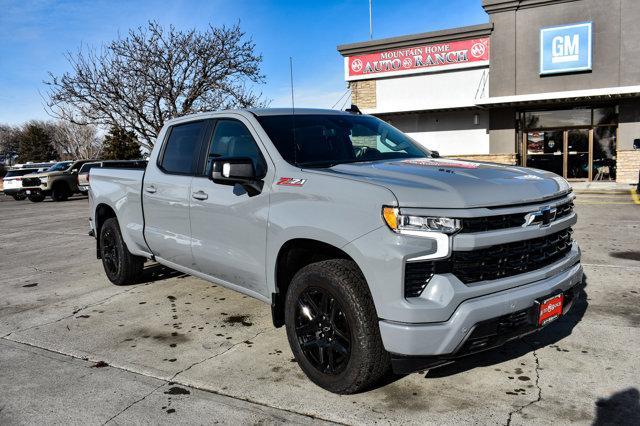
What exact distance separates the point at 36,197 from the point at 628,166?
24883 millimetres

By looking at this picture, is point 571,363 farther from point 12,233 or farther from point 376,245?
point 12,233

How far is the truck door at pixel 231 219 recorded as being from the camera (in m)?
3.71

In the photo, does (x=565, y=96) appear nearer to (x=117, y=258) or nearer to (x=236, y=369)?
(x=117, y=258)

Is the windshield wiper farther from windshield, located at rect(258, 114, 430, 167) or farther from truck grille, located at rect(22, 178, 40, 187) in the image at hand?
truck grille, located at rect(22, 178, 40, 187)

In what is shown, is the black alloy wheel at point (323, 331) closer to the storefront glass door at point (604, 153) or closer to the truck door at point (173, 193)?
the truck door at point (173, 193)

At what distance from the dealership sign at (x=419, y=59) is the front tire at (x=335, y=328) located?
66.9 feet

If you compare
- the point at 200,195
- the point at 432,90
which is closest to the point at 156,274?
the point at 200,195

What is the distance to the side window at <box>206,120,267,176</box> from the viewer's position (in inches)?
154

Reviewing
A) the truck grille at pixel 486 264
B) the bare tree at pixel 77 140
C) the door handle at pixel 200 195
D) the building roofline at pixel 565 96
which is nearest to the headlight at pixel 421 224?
the truck grille at pixel 486 264

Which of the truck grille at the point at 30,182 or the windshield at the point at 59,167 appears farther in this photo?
the windshield at the point at 59,167

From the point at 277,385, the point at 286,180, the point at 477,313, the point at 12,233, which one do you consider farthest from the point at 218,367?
the point at 12,233

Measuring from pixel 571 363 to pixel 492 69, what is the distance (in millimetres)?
19679

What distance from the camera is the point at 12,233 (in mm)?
11758

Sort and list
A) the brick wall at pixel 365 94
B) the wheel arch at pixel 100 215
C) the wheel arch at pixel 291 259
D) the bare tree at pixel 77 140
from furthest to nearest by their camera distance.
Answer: the bare tree at pixel 77 140, the brick wall at pixel 365 94, the wheel arch at pixel 100 215, the wheel arch at pixel 291 259
